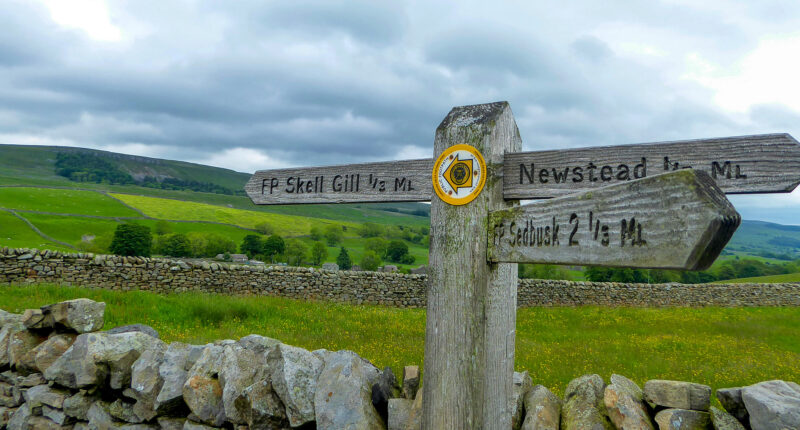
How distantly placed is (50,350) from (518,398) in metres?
4.83

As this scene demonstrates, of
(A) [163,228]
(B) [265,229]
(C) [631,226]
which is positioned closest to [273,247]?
(A) [163,228]

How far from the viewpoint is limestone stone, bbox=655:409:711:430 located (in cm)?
296

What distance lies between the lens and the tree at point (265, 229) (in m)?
83.5

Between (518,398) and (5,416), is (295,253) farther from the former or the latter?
(518,398)

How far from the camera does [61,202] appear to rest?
293 feet

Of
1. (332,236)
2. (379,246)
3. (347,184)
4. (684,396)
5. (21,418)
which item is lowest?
(379,246)

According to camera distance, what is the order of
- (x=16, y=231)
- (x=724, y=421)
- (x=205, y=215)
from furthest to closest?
(x=205, y=215), (x=16, y=231), (x=724, y=421)

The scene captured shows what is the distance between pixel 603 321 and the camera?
14.7 meters

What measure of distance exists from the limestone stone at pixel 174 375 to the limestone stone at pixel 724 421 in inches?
162

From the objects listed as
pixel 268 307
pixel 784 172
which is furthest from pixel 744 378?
pixel 268 307

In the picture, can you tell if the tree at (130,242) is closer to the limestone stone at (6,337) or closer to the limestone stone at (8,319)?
the limestone stone at (8,319)

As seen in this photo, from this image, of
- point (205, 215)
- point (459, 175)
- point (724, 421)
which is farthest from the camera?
point (205, 215)

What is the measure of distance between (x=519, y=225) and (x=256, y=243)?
63310 millimetres

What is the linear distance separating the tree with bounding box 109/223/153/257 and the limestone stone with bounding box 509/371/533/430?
47.9 m
